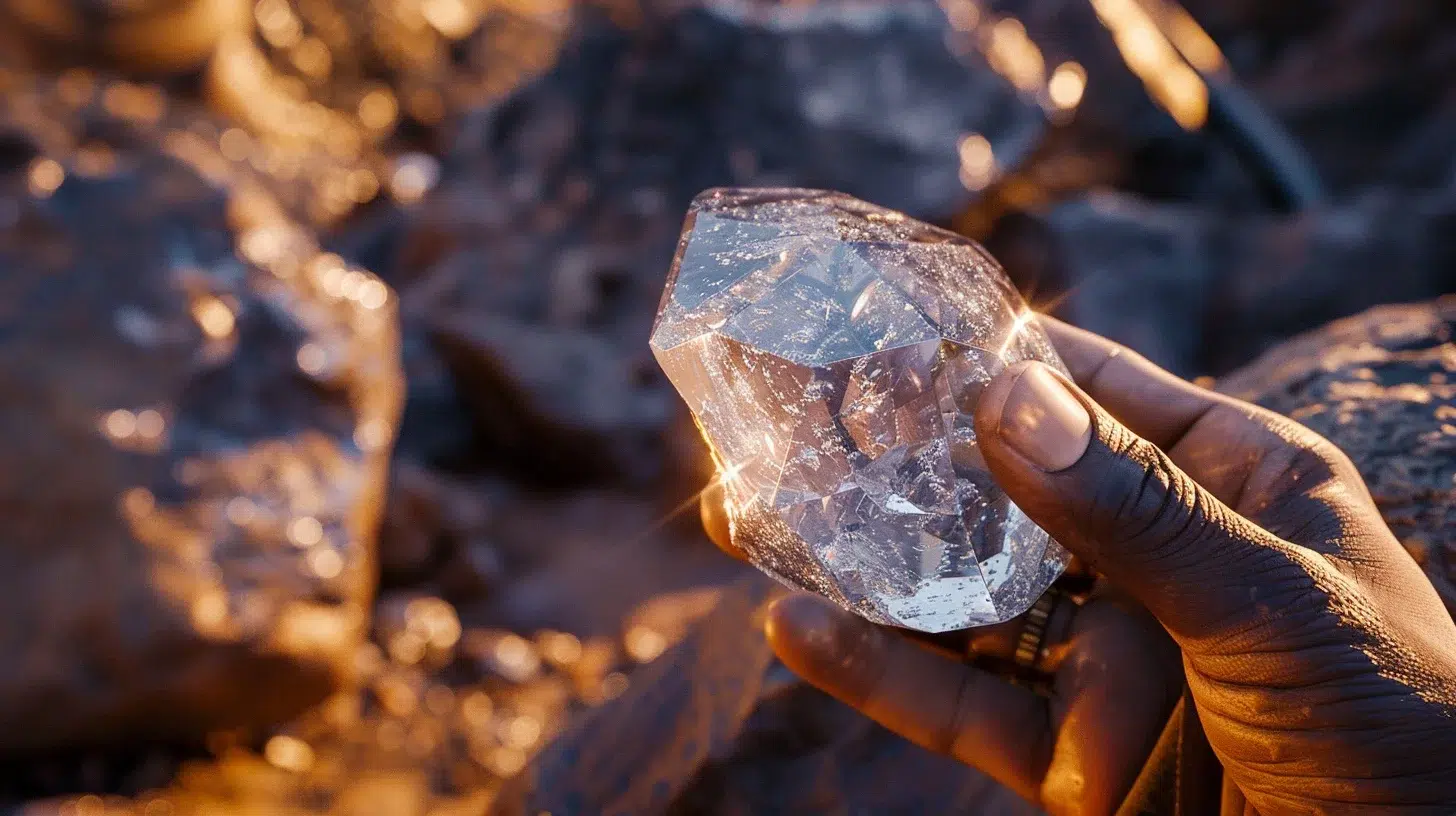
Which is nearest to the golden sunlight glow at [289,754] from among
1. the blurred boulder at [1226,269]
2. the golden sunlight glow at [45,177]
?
the golden sunlight glow at [45,177]

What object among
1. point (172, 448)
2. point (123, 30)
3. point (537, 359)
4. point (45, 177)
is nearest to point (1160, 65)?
point (537, 359)

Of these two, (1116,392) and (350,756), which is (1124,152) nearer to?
(1116,392)

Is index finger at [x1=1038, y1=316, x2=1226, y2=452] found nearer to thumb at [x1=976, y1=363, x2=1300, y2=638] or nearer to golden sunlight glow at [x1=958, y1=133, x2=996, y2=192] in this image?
thumb at [x1=976, y1=363, x2=1300, y2=638]

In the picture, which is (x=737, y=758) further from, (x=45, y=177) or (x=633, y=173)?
(x=633, y=173)

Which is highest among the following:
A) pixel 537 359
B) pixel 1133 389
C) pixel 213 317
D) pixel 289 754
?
pixel 1133 389

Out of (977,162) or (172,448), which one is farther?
(977,162)

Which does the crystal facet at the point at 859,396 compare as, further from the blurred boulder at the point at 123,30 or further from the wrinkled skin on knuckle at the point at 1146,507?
the blurred boulder at the point at 123,30
